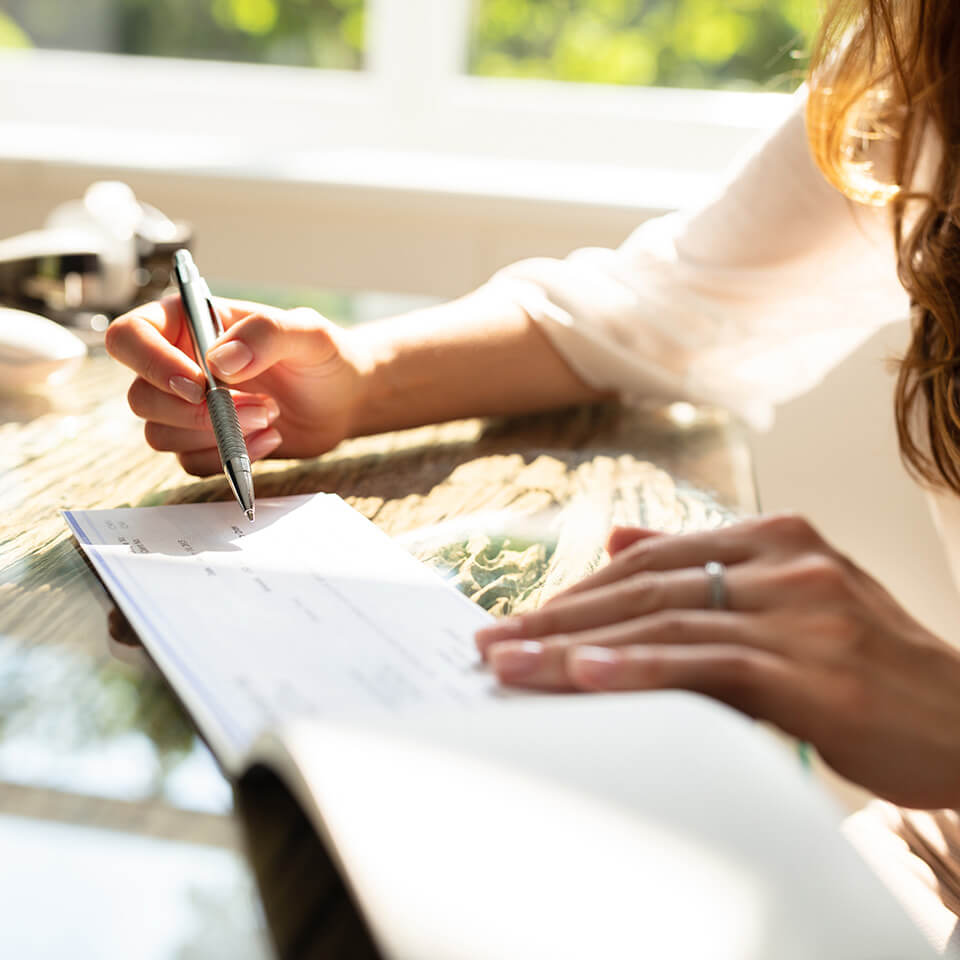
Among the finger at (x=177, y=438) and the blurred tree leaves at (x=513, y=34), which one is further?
the blurred tree leaves at (x=513, y=34)

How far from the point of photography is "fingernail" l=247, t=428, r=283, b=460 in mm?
680

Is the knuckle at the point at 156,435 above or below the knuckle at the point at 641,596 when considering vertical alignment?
below

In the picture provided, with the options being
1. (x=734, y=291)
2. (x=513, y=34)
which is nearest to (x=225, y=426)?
(x=734, y=291)

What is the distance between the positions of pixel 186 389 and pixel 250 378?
6 cm

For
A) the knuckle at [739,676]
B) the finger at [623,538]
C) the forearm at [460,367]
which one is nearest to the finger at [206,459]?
the forearm at [460,367]

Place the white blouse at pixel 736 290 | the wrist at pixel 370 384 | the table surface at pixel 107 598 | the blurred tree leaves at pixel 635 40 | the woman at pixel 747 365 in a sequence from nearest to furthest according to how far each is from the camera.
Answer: the table surface at pixel 107 598 < the woman at pixel 747 365 < the wrist at pixel 370 384 < the white blouse at pixel 736 290 < the blurred tree leaves at pixel 635 40

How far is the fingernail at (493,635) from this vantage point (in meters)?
0.41

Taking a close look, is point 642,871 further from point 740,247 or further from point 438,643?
point 740,247

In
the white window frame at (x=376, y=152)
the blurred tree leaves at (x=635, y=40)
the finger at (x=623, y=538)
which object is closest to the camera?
the finger at (x=623, y=538)

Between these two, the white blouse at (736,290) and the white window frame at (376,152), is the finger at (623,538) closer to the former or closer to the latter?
the white blouse at (736,290)

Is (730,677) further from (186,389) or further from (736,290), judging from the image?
(736,290)

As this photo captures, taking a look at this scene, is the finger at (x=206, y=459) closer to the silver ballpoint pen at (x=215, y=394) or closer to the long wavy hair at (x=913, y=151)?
the silver ballpoint pen at (x=215, y=394)

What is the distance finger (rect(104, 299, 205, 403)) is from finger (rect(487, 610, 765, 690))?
31 cm

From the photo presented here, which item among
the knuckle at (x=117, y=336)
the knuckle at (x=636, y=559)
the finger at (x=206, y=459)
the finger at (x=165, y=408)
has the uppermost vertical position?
the knuckle at (x=117, y=336)
